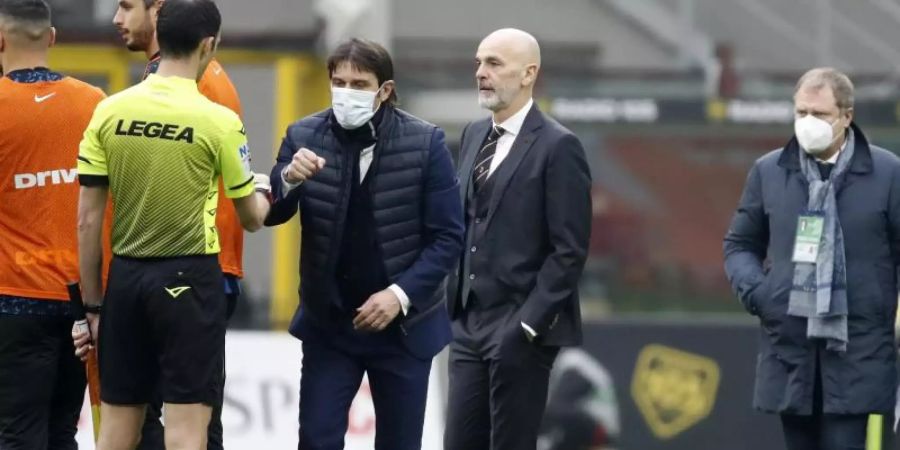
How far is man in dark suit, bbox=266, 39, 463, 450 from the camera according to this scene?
7.18m

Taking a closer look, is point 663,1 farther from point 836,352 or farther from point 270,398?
point 836,352

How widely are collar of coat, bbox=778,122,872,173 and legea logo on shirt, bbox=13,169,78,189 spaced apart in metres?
2.93

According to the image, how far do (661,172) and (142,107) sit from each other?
1808 cm

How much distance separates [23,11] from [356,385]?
6.05ft

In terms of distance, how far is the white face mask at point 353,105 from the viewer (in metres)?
7.09

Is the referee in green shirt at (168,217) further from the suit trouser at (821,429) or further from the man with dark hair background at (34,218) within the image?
the suit trouser at (821,429)

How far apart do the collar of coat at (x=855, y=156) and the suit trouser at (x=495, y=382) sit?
135 cm


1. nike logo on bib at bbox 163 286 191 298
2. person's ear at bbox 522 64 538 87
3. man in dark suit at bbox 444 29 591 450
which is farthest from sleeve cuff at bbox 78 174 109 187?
person's ear at bbox 522 64 538 87

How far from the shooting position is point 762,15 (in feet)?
78.1

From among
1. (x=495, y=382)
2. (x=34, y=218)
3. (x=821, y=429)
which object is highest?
(x=34, y=218)

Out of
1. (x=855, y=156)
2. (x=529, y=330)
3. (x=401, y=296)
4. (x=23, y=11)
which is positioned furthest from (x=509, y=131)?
(x=23, y=11)

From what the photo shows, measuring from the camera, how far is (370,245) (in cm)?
724

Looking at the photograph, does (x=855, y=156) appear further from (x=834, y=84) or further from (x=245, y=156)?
(x=245, y=156)

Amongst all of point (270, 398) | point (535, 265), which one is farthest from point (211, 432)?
point (270, 398)
